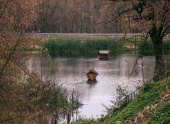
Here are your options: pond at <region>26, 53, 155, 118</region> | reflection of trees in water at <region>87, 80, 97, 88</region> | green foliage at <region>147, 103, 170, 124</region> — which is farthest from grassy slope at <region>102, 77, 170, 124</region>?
reflection of trees in water at <region>87, 80, 97, 88</region>

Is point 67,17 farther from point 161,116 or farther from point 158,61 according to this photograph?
point 161,116

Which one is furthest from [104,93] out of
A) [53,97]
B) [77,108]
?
[53,97]

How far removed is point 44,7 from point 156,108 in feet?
208

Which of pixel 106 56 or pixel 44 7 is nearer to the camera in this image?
pixel 106 56

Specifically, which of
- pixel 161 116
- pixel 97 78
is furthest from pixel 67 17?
pixel 161 116

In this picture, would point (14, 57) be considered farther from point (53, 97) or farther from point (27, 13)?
point (53, 97)

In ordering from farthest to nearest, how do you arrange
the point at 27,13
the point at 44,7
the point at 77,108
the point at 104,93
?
1. the point at 44,7
2. the point at 104,93
3. the point at 77,108
4. the point at 27,13

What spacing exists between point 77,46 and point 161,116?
44.1 meters

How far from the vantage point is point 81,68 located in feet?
128

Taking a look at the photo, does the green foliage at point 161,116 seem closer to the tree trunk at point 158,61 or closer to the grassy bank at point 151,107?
the grassy bank at point 151,107

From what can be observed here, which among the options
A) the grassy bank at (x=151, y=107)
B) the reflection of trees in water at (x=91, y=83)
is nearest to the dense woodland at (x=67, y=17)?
the reflection of trees in water at (x=91, y=83)

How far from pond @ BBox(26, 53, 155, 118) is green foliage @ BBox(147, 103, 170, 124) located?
6.26 metres

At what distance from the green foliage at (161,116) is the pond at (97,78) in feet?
20.5

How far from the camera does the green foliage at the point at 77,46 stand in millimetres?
53688
